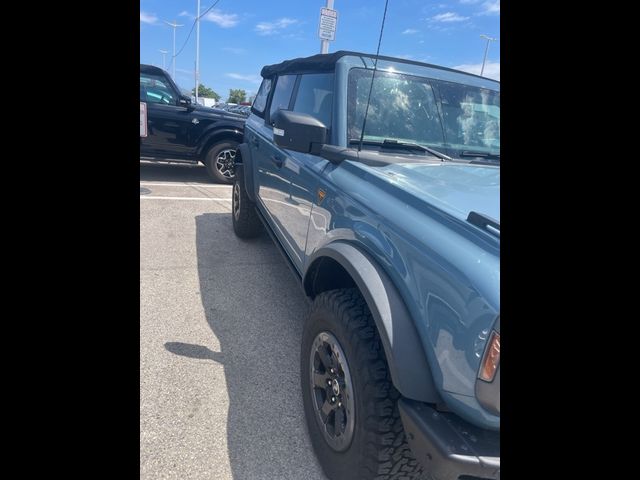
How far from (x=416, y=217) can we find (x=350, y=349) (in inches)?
22.8

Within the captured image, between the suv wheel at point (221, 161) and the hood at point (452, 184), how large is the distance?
6006mm

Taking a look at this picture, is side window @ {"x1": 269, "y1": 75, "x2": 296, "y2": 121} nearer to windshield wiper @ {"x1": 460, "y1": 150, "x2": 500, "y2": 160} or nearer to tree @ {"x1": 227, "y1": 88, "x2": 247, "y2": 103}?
windshield wiper @ {"x1": 460, "y1": 150, "x2": 500, "y2": 160}

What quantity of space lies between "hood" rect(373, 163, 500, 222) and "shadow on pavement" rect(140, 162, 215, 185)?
6.65 meters

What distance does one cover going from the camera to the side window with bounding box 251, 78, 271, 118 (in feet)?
14.7

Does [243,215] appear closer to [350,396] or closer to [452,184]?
[452,184]

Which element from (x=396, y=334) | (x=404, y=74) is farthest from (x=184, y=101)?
(x=396, y=334)

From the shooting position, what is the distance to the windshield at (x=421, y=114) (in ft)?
7.96

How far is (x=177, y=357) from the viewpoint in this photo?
2693 millimetres

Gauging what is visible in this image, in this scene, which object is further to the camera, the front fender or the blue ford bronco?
the front fender

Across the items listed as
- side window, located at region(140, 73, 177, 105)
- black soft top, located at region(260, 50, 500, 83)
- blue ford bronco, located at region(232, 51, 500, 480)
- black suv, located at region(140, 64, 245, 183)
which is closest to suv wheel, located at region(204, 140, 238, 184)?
black suv, located at region(140, 64, 245, 183)

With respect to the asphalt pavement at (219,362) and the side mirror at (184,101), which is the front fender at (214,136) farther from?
the asphalt pavement at (219,362)

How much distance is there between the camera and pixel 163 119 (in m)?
7.44
